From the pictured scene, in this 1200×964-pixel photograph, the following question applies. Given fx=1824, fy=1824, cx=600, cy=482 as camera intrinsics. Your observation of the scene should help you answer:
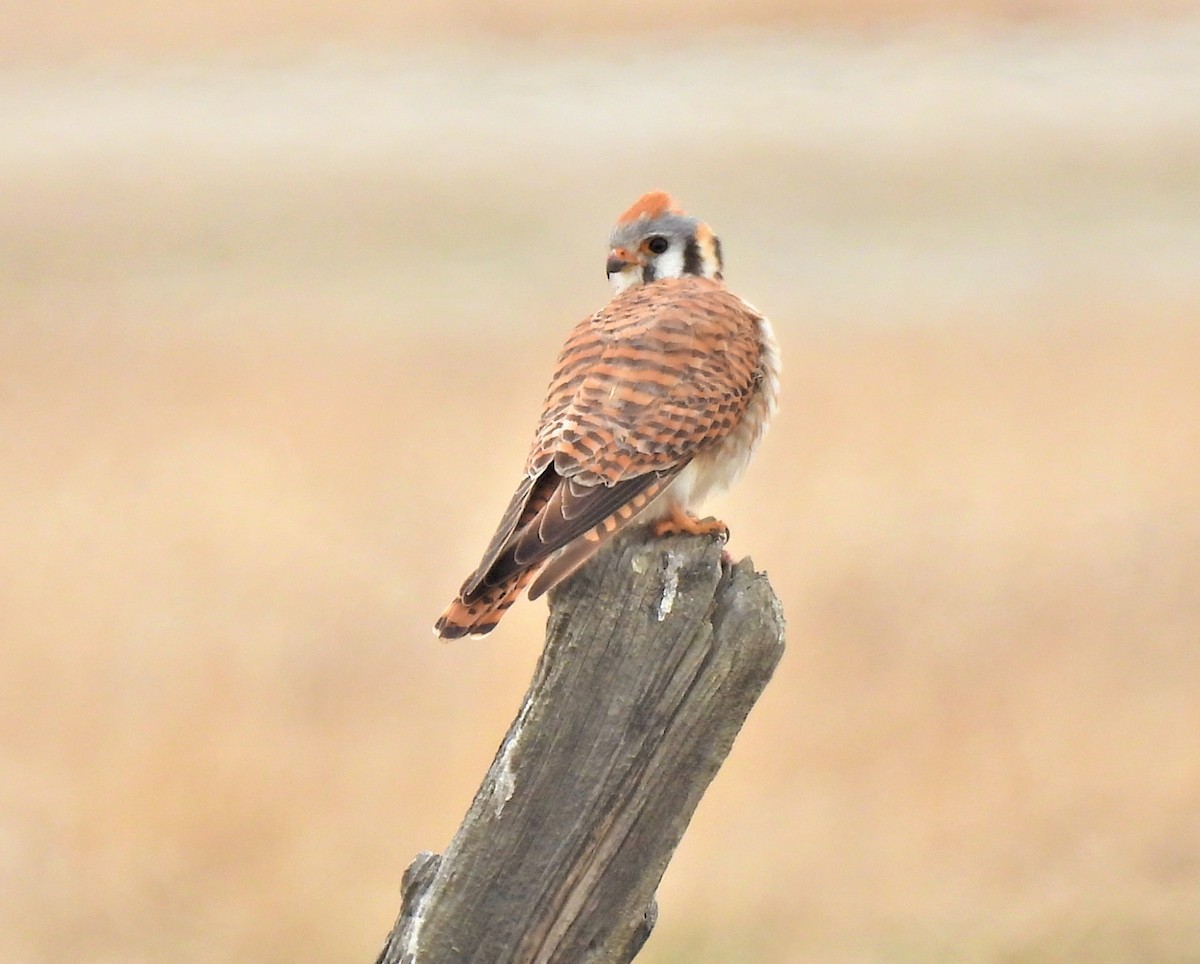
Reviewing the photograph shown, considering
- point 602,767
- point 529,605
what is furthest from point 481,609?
point 529,605

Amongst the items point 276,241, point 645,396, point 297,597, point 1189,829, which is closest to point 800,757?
point 1189,829

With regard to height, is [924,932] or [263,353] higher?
[263,353]

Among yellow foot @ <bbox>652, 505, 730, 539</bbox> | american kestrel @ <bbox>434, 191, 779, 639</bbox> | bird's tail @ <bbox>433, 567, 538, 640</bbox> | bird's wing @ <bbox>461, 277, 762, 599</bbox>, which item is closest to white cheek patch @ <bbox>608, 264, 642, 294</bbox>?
american kestrel @ <bbox>434, 191, 779, 639</bbox>

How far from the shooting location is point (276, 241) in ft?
50.4

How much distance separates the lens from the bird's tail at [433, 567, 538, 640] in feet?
10.9

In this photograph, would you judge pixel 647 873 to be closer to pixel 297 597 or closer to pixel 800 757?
pixel 800 757

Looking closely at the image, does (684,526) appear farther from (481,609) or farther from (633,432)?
(481,609)

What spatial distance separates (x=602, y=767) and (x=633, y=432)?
1196 millimetres

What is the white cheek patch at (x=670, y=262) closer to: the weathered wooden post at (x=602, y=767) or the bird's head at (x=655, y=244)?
the bird's head at (x=655, y=244)

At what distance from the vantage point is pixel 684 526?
3.82m

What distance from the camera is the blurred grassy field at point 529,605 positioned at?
7328 mm

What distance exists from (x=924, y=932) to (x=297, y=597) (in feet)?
10.9

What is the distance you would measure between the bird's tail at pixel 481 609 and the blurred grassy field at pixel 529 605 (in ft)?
13.0

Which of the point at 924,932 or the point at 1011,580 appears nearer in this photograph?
the point at 924,932
